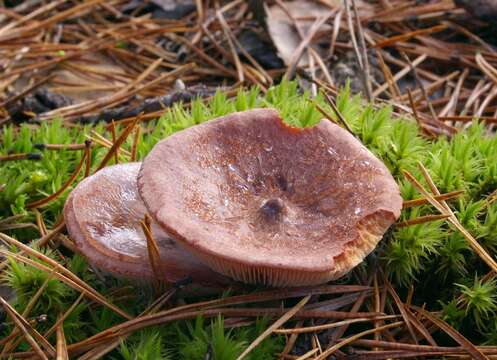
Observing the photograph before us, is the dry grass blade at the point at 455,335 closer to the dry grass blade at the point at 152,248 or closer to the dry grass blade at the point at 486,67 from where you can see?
the dry grass blade at the point at 152,248

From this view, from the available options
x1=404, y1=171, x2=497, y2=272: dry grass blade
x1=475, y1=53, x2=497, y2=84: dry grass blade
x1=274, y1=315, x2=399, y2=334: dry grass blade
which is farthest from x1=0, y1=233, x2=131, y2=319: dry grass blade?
x1=475, y1=53, x2=497, y2=84: dry grass blade

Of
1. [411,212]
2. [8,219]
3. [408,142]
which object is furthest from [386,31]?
[8,219]

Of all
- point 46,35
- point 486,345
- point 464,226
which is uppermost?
point 46,35

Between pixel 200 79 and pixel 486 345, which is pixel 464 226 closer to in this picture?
pixel 486 345

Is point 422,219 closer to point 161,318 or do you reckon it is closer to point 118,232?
point 161,318

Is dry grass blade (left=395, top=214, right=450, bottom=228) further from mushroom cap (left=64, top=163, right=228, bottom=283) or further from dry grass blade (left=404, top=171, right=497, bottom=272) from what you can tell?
mushroom cap (left=64, top=163, right=228, bottom=283)
